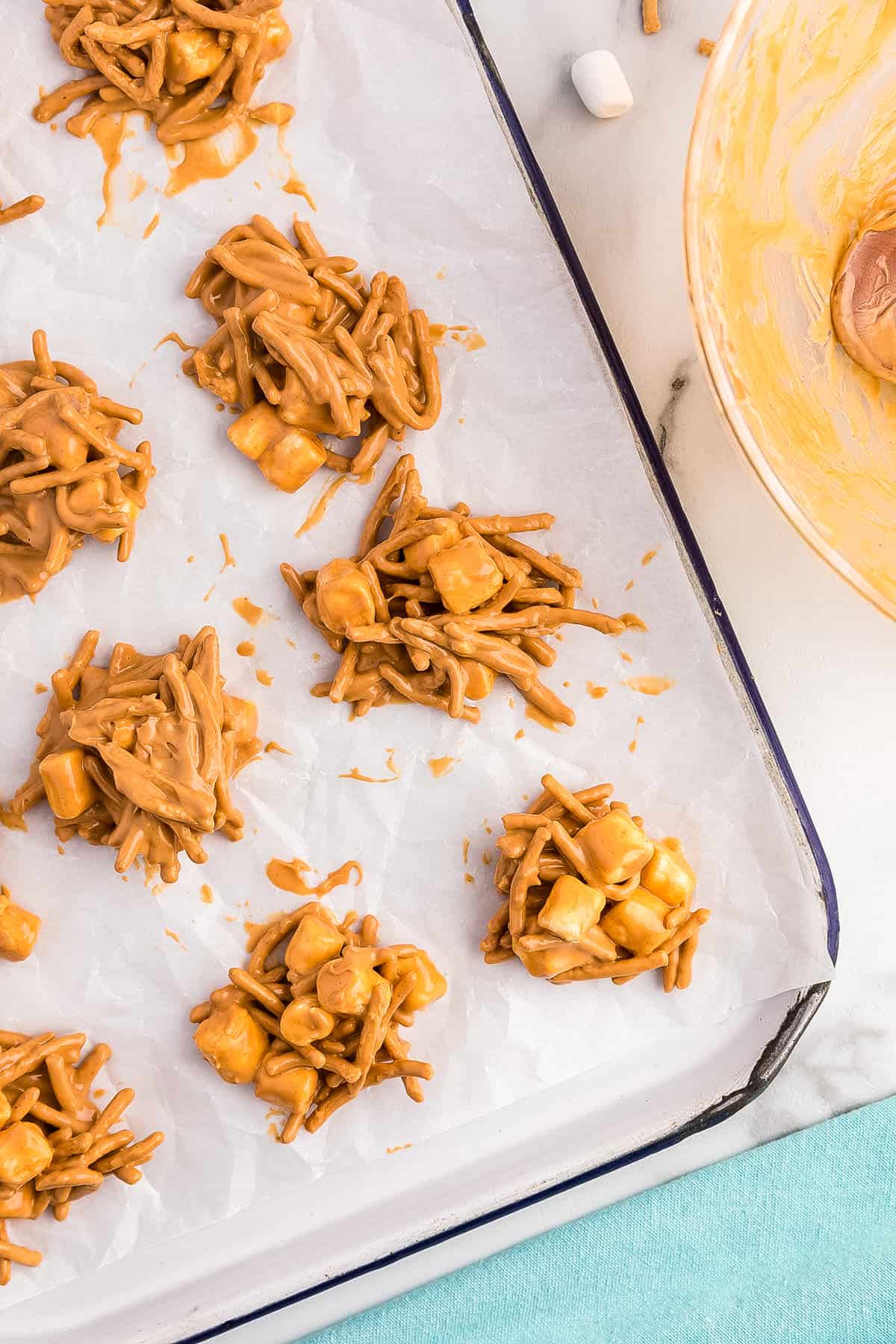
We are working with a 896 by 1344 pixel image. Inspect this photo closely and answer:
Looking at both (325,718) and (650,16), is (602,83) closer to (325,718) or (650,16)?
(650,16)

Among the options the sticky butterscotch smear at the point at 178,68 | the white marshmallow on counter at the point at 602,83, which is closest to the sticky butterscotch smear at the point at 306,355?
the sticky butterscotch smear at the point at 178,68

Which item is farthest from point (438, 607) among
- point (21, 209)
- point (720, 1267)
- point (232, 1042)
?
point (720, 1267)

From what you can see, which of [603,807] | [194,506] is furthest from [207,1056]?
[194,506]

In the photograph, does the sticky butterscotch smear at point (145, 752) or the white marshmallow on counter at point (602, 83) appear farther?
the white marshmallow on counter at point (602, 83)

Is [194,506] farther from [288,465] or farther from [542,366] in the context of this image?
[542,366]

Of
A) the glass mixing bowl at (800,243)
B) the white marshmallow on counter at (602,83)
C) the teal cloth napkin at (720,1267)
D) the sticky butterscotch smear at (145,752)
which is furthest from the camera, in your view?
the teal cloth napkin at (720,1267)

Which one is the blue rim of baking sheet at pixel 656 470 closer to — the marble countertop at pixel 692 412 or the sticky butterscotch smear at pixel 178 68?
the marble countertop at pixel 692 412

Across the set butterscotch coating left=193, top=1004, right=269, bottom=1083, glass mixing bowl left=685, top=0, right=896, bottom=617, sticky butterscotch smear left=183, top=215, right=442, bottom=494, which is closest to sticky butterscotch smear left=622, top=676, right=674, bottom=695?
glass mixing bowl left=685, top=0, right=896, bottom=617
